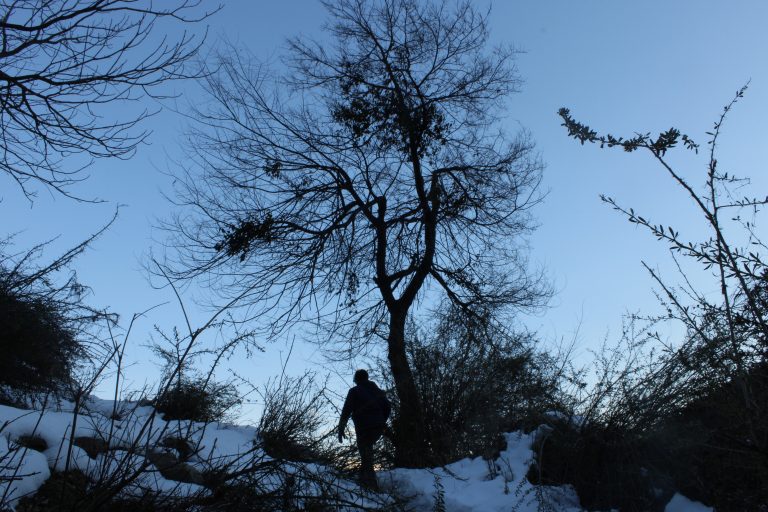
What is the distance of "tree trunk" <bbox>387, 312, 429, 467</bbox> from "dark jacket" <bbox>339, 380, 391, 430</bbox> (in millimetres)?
958

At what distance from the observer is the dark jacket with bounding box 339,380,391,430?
323 inches

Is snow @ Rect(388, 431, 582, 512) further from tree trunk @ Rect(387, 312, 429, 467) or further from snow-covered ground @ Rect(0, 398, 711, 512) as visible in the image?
tree trunk @ Rect(387, 312, 429, 467)

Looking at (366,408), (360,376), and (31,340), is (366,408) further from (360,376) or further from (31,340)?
(31,340)

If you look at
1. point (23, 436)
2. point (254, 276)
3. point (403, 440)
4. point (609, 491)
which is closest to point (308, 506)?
point (23, 436)

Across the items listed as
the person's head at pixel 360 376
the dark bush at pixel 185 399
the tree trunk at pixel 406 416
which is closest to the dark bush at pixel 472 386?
the tree trunk at pixel 406 416

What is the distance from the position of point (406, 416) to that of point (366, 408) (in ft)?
6.29

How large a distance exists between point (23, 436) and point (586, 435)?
502 centimetres

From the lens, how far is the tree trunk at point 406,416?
9141 millimetres

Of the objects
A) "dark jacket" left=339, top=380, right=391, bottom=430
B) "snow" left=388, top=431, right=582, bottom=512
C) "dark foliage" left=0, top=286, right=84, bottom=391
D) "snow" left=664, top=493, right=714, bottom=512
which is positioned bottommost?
"snow" left=664, top=493, right=714, bottom=512

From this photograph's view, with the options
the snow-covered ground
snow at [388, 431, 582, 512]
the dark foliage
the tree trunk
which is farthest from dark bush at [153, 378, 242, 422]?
the tree trunk

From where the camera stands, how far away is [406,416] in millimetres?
9914

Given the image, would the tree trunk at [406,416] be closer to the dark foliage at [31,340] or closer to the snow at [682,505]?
the snow at [682,505]

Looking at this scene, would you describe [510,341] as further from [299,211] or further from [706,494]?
[706,494]

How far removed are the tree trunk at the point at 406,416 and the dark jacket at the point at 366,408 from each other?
0.96 m
